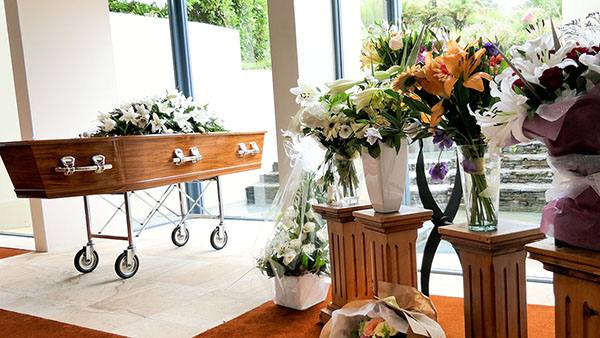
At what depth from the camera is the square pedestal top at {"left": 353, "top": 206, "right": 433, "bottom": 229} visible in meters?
1.99

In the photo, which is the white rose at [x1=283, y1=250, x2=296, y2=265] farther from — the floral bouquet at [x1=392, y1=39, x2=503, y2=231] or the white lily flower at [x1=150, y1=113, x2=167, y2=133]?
the white lily flower at [x1=150, y1=113, x2=167, y2=133]

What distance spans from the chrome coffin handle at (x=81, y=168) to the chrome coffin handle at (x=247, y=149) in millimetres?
1162

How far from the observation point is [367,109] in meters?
1.98

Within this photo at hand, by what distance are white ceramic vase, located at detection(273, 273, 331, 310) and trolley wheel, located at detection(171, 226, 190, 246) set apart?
1.96 m

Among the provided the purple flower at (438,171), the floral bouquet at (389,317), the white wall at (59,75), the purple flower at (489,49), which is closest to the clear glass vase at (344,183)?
the floral bouquet at (389,317)

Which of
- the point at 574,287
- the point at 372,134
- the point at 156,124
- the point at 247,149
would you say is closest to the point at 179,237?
the point at 247,149

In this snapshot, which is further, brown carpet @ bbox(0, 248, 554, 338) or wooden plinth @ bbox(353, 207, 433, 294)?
brown carpet @ bbox(0, 248, 554, 338)

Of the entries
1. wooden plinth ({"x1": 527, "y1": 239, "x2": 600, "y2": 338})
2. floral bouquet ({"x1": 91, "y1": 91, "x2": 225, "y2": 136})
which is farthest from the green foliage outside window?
wooden plinth ({"x1": 527, "y1": 239, "x2": 600, "y2": 338})

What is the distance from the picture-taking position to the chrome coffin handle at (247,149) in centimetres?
418

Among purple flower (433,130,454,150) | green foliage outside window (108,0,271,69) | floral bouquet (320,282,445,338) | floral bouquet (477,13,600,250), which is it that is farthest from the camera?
green foliage outside window (108,0,271,69)

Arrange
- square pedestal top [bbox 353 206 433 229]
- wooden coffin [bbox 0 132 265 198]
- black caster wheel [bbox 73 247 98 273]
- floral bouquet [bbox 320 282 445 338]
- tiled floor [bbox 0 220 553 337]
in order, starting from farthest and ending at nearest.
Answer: black caster wheel [bbox 73 247 98 273], wooden coffin [bbox 0 132 265 198], tiled floor [bbox 0 220 553 337], square pedestal top [bbox 353 206 433 229], floral bouquet [bbox 320 282 445 338]

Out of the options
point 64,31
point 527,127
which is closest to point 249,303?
point 527,127

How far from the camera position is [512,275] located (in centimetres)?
154

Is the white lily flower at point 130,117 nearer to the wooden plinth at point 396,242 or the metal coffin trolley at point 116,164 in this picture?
the metal coffin trolley at point 116,164
